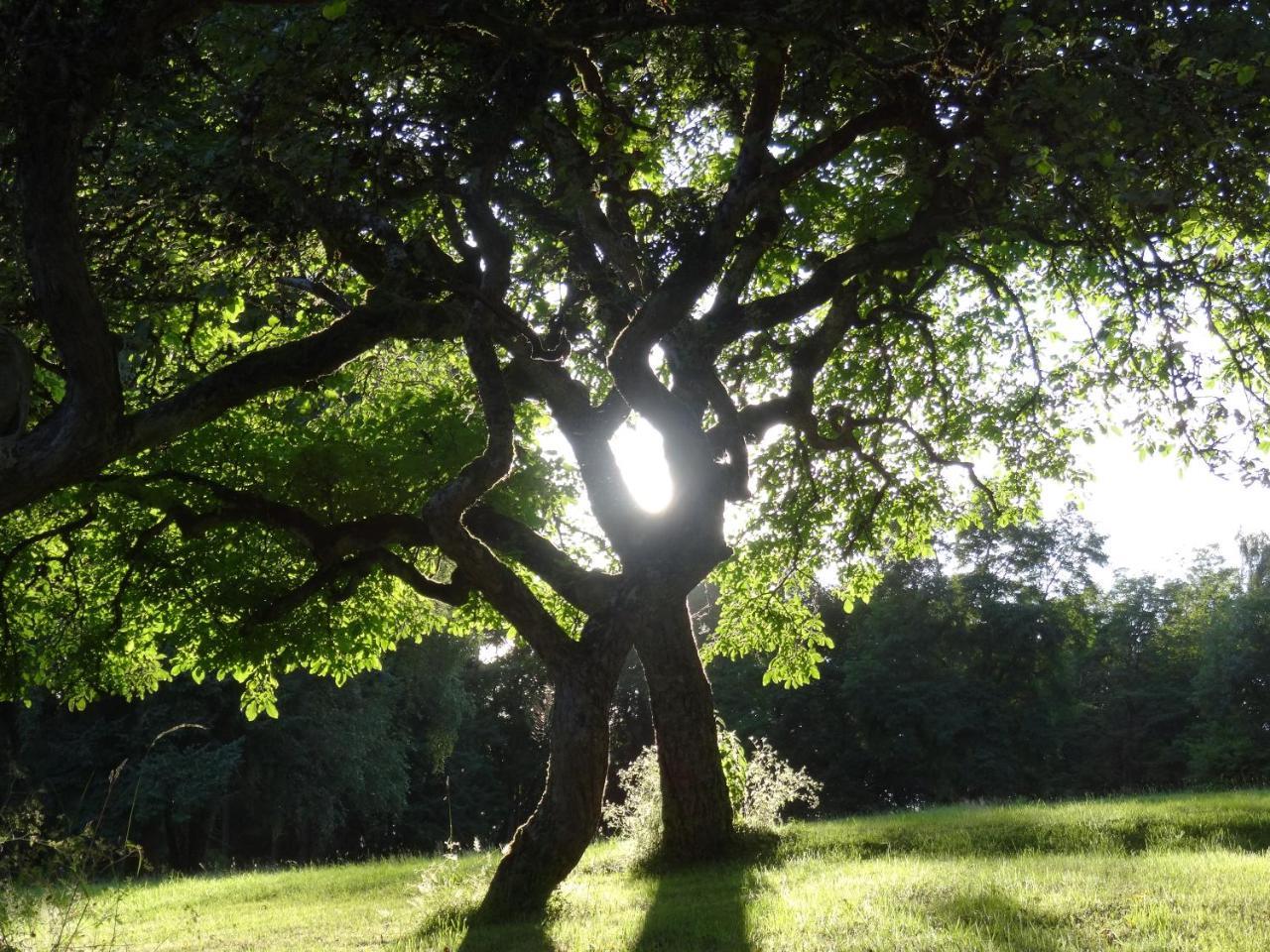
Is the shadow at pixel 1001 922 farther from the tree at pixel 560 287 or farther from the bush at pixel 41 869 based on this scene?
the bush at pixel 41 869

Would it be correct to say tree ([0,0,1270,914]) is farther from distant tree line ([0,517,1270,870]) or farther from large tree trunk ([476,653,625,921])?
distant tree line ([0,517,1270,870])

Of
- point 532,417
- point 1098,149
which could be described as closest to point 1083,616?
point 532,417

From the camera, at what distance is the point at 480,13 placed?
8125mm

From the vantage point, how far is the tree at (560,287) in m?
Result: 7.70

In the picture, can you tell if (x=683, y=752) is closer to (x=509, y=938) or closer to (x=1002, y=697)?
(x=509, y=938)

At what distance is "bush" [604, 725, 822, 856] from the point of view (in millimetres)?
14820

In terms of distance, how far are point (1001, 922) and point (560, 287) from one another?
30.2 ft

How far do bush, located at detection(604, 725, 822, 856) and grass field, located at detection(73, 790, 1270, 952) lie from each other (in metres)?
0.43

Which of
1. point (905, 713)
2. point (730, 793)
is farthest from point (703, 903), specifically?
point (905, 713)

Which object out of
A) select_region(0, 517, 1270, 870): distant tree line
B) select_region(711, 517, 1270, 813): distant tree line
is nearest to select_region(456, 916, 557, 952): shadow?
select_region(0, 517, 1270, 870): distant tree line

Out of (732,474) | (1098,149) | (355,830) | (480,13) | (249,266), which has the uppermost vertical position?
A: (480,13)

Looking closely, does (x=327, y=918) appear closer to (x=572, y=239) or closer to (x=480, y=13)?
(x=572, y=239)

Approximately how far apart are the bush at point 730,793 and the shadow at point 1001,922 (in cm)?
645

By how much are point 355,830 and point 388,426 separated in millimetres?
37602
